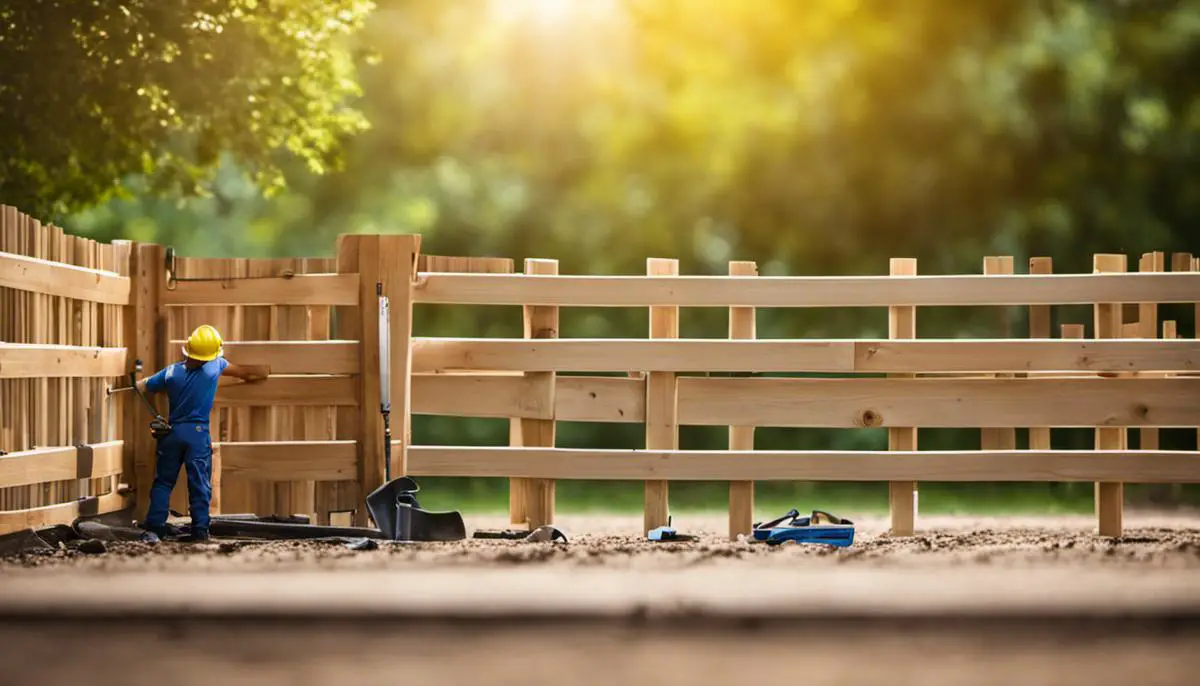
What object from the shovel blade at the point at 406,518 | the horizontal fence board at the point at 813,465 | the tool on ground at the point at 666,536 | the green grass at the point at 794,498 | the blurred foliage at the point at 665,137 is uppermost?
the blurred foliage at the point at 665,137

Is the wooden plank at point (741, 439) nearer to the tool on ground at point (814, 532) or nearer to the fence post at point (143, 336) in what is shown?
the tool on ground at point (814, 532)

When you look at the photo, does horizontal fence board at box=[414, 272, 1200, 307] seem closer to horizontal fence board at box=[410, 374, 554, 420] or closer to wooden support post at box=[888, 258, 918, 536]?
wooden support post at box=[888, 258, 918, 536]

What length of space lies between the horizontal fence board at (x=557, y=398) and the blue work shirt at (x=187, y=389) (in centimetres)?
155

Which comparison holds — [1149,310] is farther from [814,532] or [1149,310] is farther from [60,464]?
[60,464]

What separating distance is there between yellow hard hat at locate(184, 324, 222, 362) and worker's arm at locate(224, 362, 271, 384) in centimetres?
54

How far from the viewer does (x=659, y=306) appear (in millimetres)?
11852

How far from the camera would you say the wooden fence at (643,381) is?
38.0 ft

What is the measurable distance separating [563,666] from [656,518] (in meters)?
5.35

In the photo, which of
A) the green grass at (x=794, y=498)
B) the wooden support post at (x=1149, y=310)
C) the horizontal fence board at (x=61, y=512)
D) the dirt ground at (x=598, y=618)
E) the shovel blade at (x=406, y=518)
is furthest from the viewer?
the green grass at (x=794, y=498)

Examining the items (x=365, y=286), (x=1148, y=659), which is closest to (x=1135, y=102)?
(x=365, y=286)

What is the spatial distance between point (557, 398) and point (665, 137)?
16537mm

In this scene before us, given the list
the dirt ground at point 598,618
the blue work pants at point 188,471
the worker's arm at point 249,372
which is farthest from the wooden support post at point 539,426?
the blue work pants at point 188,471

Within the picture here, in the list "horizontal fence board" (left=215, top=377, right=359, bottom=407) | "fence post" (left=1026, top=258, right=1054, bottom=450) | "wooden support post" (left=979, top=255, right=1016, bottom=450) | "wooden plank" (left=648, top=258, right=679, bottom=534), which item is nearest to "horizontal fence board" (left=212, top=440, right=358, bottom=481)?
"horizontal fence board" (left=215, top=377, right=359, bottom=407)

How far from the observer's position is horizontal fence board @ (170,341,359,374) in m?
11.7
